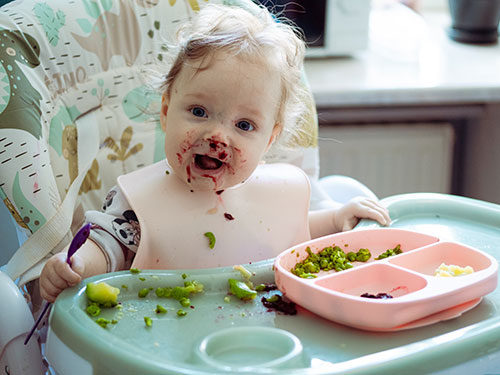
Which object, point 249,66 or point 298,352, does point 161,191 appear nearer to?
point 249,66

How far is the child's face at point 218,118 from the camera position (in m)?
0.92

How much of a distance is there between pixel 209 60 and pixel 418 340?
1.51 ft

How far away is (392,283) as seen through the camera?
86 cm

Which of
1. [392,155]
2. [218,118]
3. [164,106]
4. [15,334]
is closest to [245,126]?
[218,118]

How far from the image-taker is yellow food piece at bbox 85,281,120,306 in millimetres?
814

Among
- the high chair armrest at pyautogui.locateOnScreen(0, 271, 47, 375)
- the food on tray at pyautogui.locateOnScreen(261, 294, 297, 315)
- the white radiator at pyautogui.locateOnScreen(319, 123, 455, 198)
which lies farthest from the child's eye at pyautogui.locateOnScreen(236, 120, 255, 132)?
the white radiator at pyautogui.locateOnScreen(319, 123, 455, 198)

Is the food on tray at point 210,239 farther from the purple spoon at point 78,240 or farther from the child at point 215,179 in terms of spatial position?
the purple spoon at point 78,240

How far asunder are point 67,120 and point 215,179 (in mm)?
294

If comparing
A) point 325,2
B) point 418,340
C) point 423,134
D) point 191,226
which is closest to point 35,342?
point 191,226

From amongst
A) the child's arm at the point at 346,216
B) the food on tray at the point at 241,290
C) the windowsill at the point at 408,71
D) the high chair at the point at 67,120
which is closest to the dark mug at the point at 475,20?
the windowsill at the point at 408,71

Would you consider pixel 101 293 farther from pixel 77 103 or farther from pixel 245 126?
pixel 77 103

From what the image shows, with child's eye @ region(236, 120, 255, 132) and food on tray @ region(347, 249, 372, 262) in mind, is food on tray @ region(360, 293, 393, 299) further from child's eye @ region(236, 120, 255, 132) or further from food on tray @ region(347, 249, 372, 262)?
child's eye @ region(236, 120, 255, 132)

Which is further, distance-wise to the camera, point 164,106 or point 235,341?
point 164,106

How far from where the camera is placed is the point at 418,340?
0.75 m
